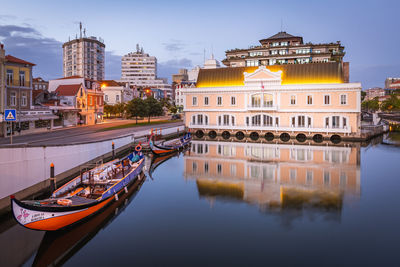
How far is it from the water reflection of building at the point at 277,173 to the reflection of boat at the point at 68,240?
761 centimetres

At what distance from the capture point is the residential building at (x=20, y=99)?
3788 centimetres

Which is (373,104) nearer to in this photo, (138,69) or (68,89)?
(138,69)

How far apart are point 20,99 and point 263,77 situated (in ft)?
123

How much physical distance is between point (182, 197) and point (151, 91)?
107 m

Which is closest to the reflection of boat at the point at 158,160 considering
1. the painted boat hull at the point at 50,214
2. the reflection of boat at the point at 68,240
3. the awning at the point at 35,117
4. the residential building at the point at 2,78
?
the reflection of boat at the point at 68,240

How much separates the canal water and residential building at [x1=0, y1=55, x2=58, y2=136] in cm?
2249

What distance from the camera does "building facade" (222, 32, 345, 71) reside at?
79231mm

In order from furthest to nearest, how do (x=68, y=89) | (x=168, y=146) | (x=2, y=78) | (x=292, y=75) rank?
1. (x=68, y=89)
2. (x=292, y=75)
3. (x=168, y=146)
4. (x=2, y=78)

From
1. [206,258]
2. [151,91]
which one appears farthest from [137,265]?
[151,91]

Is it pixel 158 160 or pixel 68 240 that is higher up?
Result: pixel 158 160

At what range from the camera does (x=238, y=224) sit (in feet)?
55.0

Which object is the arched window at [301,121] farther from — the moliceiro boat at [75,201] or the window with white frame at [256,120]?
the moliceiro boat at [75,201]

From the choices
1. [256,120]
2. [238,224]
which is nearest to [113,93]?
[256,120]

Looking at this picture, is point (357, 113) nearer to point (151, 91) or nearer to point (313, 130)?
point (313, 130)
